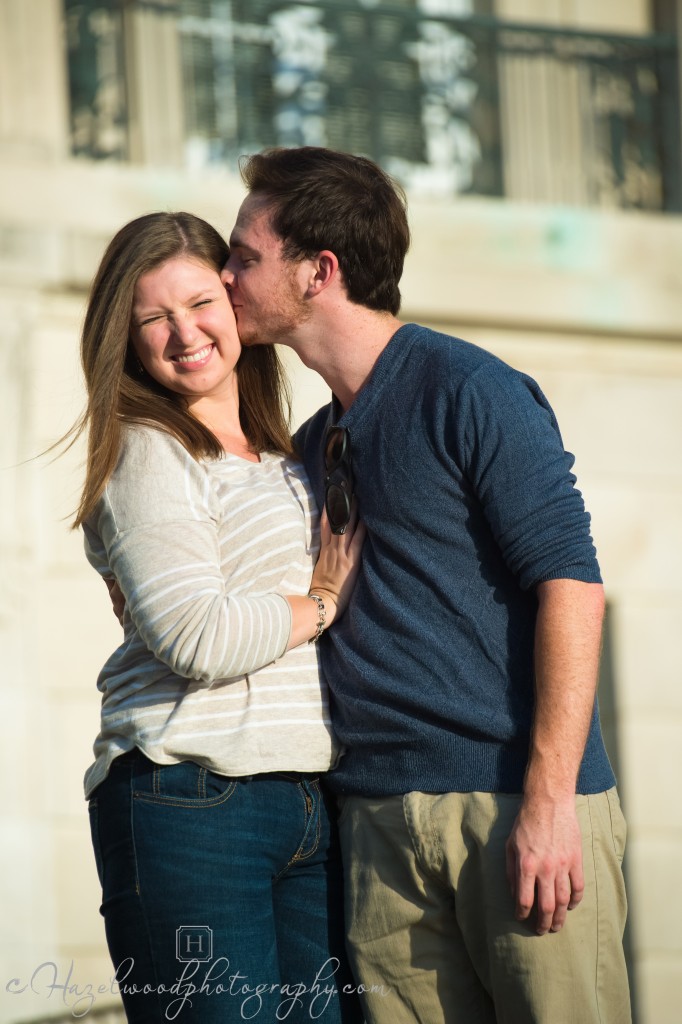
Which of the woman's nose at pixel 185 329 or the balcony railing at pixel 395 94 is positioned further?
the balcony railing at pixel 395 94

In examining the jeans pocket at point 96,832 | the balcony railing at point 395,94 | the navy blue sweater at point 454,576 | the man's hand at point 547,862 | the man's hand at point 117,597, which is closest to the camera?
the man's hand at point 547,862

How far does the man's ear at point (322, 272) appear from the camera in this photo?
310cm

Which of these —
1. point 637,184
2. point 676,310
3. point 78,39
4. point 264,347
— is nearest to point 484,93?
point 637,184

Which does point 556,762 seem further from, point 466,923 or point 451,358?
A: point 451,358

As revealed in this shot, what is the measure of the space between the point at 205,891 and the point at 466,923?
0.49m

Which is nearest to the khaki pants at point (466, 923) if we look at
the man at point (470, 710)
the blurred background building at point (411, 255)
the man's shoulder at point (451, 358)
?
the man at point (470, 710)

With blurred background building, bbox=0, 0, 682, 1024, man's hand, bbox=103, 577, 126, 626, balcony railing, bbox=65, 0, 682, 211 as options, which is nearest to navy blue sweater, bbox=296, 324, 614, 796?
man's hand, bbox=103, 577, 126, 626

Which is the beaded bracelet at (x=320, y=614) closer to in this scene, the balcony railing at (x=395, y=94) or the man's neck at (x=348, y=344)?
the man's neck at (x=348, y=344)

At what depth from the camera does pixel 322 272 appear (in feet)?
10.2

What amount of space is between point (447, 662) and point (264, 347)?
0.97m

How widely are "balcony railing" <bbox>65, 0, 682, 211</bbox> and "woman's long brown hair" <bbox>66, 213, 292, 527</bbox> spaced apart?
153 inches

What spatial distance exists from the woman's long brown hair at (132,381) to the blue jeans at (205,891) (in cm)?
56

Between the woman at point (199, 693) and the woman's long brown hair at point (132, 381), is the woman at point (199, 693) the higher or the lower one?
the lower one

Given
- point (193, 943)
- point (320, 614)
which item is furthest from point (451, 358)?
point (193, 943)
